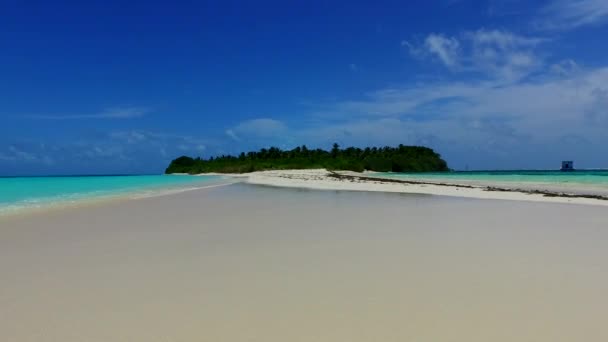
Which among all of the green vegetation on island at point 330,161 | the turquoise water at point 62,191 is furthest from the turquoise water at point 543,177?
the green vegetation on island at point 330,161

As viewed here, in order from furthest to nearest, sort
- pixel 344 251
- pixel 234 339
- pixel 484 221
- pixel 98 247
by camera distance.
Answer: pixel 484 221 → pixel 98 247 → pixel 344 251 → pixel 234 339

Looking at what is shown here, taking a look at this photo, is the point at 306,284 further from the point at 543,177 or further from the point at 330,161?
the point at 330,161

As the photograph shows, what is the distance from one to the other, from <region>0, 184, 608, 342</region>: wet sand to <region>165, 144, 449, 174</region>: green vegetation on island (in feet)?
276

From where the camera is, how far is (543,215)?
980cm

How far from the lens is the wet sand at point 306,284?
284 centimetres

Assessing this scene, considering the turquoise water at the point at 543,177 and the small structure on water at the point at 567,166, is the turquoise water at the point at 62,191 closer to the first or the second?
the turquoise water at the point at 543,177

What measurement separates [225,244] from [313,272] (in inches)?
85.7

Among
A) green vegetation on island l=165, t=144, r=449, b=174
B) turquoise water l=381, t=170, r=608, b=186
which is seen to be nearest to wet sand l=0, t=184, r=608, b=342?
turquoise water l=381, t=170, r=608, b=186

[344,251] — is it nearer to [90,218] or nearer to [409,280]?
[409,280]

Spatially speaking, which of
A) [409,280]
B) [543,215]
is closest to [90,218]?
[409,280]

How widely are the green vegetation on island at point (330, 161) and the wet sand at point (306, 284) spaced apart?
3308 inches

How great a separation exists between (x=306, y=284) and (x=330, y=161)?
92.7m

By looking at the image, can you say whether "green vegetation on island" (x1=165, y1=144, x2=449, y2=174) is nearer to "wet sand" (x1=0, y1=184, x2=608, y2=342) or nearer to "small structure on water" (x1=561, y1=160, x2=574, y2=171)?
"small structure on water" (x1=561, y1=160, x2=574, y2=171)

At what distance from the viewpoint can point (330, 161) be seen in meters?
96.4
